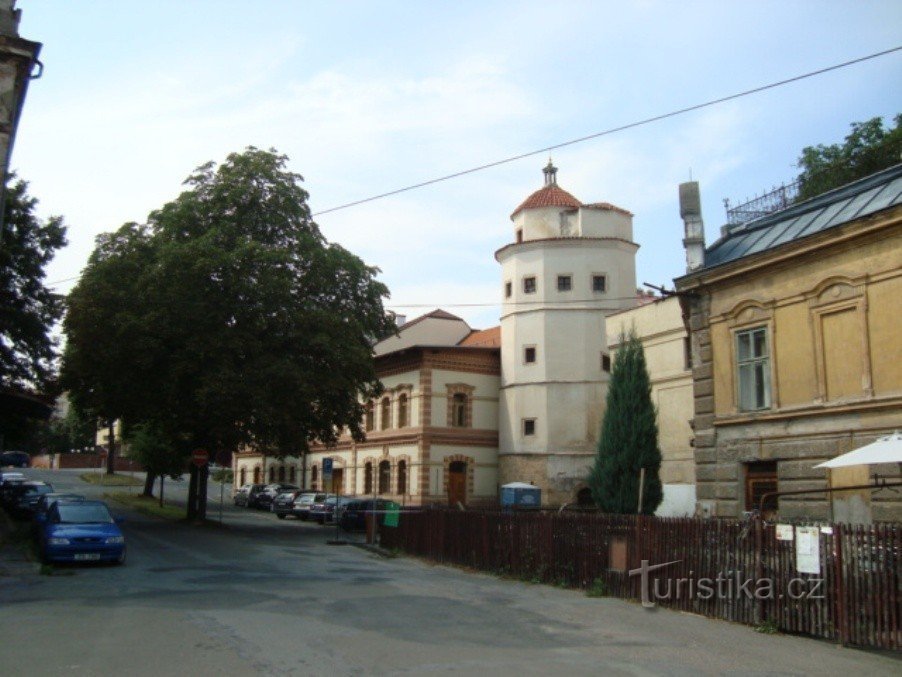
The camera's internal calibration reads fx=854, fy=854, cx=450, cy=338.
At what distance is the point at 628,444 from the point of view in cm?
3084

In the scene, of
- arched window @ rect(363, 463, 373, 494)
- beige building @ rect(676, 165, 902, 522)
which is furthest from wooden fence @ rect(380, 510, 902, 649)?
arched window @ rect(363, 463, 373, 494)

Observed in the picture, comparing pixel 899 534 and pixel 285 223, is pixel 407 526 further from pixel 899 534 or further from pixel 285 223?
pixel 899 534

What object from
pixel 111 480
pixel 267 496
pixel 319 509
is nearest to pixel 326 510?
pixel 319 509

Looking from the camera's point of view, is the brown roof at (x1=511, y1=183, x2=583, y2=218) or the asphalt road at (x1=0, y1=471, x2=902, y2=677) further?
the brown roof at (x1=511, y1=183, x2=583, y2=218)

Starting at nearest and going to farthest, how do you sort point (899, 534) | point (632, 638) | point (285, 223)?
point (899, 534), point (632, 638), point (285, 223)

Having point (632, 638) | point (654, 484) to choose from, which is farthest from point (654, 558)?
point (654, 484)

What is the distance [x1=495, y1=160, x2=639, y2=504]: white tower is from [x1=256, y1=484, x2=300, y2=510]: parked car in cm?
1298

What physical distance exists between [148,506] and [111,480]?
2548 centimetres

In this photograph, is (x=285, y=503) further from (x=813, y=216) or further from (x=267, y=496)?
(x=813, y=216)

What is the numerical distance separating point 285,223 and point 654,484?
55.7ft

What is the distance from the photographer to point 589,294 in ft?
148

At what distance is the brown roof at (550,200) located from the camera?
1842 inches

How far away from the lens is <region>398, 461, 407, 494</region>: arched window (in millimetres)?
47766

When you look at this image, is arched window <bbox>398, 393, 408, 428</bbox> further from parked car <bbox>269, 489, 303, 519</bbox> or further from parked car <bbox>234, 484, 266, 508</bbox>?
parked car <bbox>234, 484, 266, 508</bbox>
